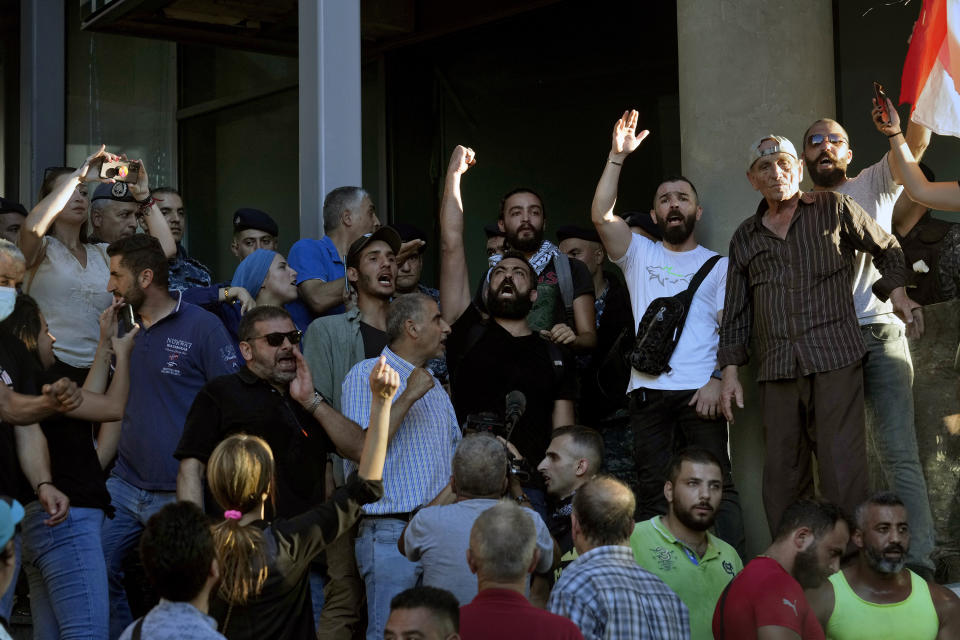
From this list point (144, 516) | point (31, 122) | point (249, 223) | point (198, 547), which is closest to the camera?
point (198, 547)

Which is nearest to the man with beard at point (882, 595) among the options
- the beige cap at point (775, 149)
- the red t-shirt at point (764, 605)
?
the red t-shirt at point (764, 605)

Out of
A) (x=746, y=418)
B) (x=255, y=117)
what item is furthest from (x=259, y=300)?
(x=255, y=117)

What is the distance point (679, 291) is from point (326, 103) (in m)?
2.48

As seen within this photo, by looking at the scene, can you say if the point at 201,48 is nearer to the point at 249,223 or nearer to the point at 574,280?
the point at 249,223

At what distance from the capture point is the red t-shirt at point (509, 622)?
14.1 ft

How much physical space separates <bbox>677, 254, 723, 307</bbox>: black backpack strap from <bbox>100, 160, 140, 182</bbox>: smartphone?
10.4 ft

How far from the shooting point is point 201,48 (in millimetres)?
14820

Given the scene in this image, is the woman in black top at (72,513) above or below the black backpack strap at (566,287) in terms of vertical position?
below

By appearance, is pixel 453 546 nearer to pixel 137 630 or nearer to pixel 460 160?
pixel 137 630

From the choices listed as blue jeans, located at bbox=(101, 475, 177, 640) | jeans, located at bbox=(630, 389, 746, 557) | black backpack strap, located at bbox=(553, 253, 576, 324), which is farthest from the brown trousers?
blue jeans, located at bbox=(101, 475, 177, 640)

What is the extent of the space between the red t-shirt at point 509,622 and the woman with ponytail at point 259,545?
0.55m

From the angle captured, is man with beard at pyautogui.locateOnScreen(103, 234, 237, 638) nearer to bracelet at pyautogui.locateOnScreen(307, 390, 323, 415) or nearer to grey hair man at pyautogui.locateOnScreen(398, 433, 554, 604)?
bracelet at pyautogui.locateOnScreen(307, 390, 323, 415)

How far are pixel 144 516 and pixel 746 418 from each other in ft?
10.4

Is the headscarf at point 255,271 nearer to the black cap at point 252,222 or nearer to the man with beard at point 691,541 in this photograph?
the black cap at point 252,222
